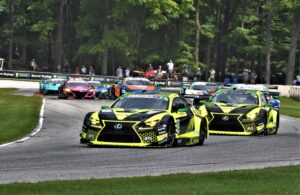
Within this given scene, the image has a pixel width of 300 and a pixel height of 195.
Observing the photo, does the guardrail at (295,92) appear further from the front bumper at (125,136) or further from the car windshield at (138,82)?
the front bumper at (125,136)

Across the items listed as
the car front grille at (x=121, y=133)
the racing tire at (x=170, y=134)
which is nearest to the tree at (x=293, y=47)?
the racing tire at (x=170, y=134)

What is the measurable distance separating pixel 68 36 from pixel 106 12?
10.7m

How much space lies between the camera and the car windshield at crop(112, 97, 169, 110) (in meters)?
19.5

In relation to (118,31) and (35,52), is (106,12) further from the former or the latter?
(35,52)

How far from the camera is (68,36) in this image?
307 ft

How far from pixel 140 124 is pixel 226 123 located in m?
5.94

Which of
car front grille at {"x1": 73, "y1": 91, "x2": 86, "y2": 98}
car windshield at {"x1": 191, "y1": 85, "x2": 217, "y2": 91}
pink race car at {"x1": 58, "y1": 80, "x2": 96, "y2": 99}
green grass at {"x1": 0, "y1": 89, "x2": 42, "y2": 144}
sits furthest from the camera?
car windshield at {"x1": 191, "y1": 85, "x2": 217, "y2": 91}

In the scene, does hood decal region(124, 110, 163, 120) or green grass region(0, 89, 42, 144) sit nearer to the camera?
hood decal region(124, 110, 163, 120)

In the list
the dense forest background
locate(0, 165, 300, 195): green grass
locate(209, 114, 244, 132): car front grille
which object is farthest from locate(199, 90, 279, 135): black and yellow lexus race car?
the dense forest background

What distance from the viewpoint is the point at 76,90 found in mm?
47406

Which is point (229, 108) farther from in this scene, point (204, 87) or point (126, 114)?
point (204, 87)

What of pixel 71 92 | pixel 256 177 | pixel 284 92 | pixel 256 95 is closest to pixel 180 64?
pixel 284 92

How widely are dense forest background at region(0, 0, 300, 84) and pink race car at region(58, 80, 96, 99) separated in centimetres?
3155

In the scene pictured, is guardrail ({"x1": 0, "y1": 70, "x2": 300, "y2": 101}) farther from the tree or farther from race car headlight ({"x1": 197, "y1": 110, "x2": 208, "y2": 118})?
race car headlight ({"x1": 197, "y1": 110, "x2": 208, "y2": 118})
